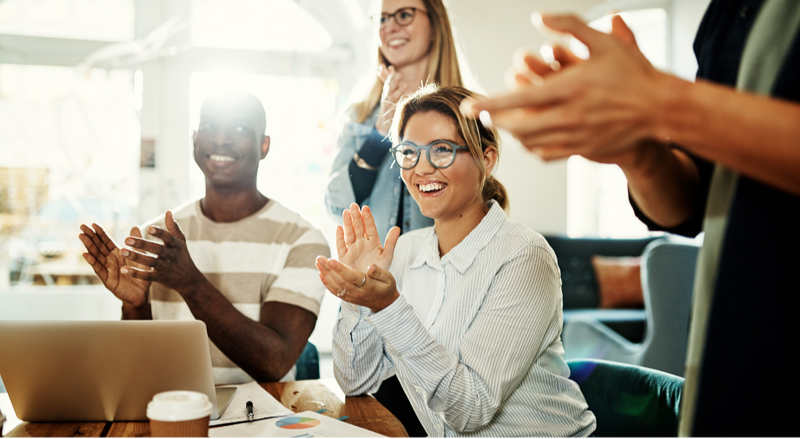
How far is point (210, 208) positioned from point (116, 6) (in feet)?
8.01

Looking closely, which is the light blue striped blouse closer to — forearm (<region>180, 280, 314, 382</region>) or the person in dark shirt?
forearm (<region>180, 280, 314, 382</region>)

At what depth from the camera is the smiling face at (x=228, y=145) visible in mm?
1753

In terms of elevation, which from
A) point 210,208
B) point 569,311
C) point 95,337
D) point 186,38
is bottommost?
point 569,311

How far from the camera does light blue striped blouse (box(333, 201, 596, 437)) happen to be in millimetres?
1073

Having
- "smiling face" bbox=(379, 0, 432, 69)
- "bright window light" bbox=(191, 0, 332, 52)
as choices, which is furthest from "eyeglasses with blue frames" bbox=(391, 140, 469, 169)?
"bright window light" bbox=(191, 0, 332, 52)

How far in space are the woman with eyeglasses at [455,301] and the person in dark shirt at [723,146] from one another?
472mm

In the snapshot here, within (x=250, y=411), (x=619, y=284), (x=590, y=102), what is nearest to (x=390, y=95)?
(x=250, y=411)

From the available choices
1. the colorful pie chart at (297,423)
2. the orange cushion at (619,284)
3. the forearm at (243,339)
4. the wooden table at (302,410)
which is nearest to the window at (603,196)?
the orange cushion at (619,284)

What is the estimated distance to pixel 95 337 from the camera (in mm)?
970

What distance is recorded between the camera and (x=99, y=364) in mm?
988

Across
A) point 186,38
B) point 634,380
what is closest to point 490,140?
point 634,380

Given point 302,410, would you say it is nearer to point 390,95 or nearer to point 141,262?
point 141,262

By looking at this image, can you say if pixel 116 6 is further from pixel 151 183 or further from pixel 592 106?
pixel 592 106

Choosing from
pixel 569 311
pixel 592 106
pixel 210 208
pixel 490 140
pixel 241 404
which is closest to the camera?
pixel 592 106
